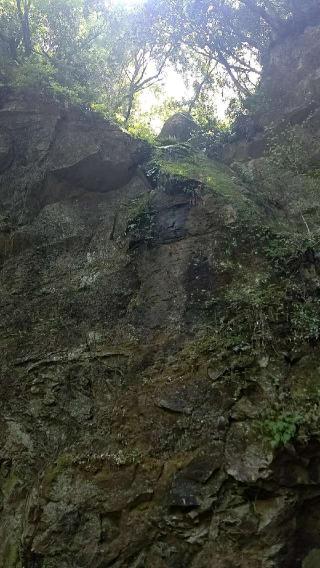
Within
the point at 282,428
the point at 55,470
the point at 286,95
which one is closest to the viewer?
the point at 282,428

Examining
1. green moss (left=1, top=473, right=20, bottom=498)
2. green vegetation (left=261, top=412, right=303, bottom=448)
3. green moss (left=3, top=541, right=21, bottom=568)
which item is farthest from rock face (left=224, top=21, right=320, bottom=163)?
green moss (left=3, top=541, right=21, bottom=568)

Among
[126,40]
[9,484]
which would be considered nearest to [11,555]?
[9,484]

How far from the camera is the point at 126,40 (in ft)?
55.8

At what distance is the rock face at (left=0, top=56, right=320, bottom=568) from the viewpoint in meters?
6.01

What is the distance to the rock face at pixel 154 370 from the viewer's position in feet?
19.7

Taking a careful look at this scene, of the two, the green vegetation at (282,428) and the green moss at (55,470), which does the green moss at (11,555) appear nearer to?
the green moss at (55,470)

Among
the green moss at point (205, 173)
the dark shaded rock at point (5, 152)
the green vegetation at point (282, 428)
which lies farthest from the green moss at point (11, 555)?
the dark shaded rock at point (5, 152)

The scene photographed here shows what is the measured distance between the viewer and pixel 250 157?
13.0 meters

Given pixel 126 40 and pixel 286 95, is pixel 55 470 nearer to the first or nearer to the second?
pixel 286 95

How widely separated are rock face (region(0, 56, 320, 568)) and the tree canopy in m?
4.25

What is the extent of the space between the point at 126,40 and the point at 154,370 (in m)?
14.4

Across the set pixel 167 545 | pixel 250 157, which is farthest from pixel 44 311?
pixel 250 157

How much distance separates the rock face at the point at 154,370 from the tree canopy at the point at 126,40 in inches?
167

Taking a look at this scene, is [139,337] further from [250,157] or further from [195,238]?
[250,157]
